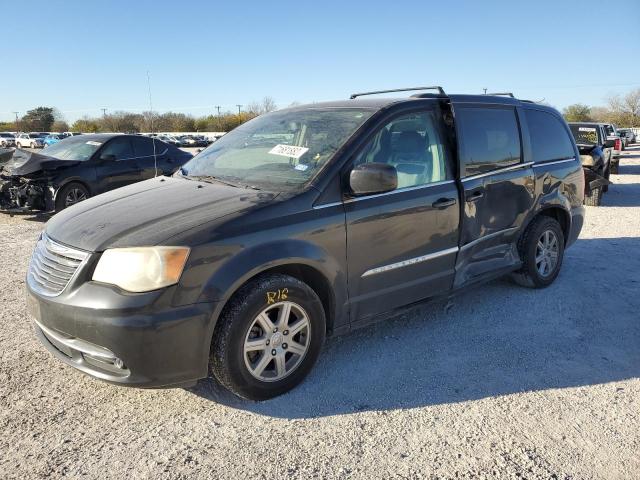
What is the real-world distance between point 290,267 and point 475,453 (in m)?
1.46

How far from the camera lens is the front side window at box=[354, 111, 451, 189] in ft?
12.0

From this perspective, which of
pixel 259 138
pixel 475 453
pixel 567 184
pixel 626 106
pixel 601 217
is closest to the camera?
pixel 475 453

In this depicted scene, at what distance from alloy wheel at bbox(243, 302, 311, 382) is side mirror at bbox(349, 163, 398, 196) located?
853 mm

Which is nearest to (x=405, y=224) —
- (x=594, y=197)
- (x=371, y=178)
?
(x=371, y=178)

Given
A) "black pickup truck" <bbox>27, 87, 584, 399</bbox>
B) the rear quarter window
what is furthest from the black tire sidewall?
the rear quarter window

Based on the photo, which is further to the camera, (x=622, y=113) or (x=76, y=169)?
(x=622, y=113)

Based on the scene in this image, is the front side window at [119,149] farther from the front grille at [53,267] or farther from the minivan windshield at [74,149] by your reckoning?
the front grille at [53,267]

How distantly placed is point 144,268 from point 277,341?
916mm

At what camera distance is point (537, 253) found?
506 centimetres

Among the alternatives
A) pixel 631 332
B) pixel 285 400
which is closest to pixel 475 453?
pixel 285 400

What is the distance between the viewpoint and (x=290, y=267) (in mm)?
3156

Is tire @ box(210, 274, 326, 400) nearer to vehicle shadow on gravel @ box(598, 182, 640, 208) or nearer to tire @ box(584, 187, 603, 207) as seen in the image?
tire @ box(584, 187, 603, 207)

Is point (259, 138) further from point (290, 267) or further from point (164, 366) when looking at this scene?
point (164, 366)

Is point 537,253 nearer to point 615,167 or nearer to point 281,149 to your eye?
point 281,149
